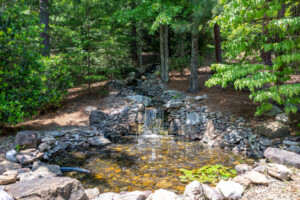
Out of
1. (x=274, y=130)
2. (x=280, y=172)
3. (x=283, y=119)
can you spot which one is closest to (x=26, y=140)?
(x=280, y=172)

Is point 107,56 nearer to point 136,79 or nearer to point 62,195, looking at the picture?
point 136,79

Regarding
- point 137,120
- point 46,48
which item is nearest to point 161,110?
point 137,120

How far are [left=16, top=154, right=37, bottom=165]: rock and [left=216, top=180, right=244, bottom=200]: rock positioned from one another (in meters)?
4.47

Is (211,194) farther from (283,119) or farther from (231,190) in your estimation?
(283,119)

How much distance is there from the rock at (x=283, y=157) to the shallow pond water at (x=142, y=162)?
3.56 ft

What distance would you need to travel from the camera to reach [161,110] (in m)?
9.67

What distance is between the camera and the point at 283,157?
449 centimetres

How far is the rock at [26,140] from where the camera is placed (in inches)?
226

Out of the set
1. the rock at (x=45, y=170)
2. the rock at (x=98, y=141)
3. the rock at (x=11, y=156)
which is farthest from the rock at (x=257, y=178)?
the rock at (x=11, y=156)

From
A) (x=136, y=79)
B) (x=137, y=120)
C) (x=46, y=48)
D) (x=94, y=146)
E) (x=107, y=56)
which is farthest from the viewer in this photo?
(x=136, y=79)

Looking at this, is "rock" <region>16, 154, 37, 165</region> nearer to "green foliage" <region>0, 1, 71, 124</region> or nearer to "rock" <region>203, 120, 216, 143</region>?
"green foliage" <region>0, 1, 71, 124</region>

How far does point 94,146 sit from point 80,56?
15.6 ft

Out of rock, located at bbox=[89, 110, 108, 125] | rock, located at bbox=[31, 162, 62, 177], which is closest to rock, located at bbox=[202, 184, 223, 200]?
rock, located at bbox=[31, 162, 62, 177]

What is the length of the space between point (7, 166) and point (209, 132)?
20.1 feet
